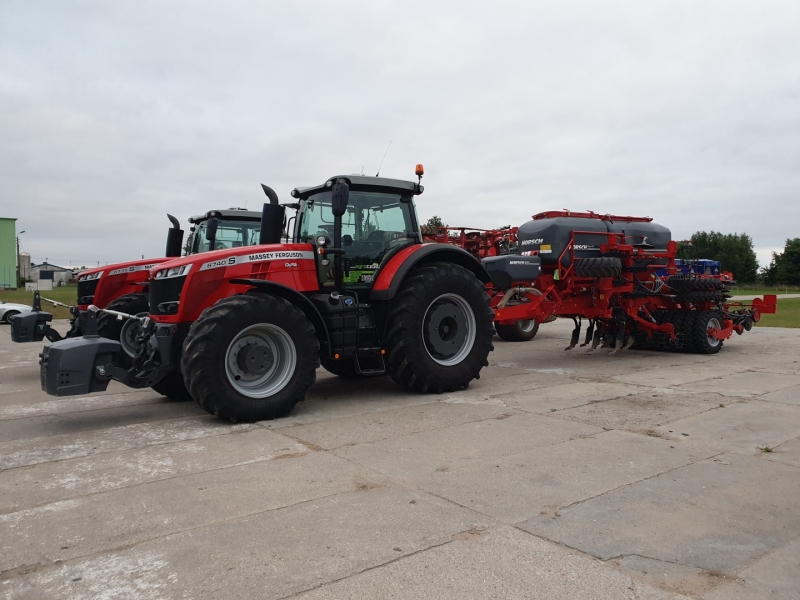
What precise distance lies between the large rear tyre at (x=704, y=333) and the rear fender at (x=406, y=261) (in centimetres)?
555

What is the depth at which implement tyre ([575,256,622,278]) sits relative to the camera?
1057cm

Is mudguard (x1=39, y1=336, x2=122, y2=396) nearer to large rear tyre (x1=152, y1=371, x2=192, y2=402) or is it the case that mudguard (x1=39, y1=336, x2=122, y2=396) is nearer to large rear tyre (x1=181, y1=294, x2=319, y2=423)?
large rear tyre (x1=181, y1=294, x2=319, y2=423)

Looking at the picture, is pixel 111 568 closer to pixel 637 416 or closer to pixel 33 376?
pixel 637 416

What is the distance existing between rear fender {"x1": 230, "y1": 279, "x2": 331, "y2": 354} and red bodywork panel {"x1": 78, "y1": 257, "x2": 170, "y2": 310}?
413 cm

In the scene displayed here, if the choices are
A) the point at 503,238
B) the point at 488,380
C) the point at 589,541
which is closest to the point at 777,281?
the point at 503,238

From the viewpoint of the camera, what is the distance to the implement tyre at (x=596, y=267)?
34.7 ft

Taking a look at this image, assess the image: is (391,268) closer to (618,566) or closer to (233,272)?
(233,272)

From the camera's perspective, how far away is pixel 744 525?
369 cm

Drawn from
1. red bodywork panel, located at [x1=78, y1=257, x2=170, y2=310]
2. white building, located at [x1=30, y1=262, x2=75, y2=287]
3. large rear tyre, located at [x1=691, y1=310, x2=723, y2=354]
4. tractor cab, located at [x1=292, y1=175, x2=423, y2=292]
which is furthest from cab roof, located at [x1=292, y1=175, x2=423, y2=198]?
white building, located at [x1=30, y1=262, x2=75, y2=287]

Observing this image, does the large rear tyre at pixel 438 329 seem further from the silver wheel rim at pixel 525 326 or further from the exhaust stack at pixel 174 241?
the silver wheel rim at pixel 525 326

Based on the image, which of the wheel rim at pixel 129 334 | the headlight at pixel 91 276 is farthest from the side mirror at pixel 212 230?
the wheel rim at pixel 129 334

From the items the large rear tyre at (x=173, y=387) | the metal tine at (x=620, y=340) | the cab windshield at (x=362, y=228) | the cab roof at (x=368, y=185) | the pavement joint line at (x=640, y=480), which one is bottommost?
the pavement joint line at (x=640, y=480)

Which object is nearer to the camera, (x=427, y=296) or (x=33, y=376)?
(x=427, y=296)

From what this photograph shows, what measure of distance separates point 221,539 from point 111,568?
0.55 meters
